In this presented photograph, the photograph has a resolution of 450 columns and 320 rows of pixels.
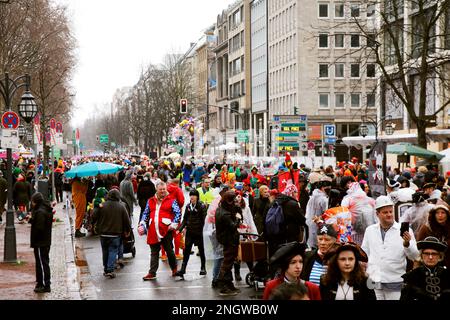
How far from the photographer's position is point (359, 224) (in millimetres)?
12352

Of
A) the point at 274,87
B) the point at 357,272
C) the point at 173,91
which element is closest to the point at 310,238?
the point at 357,272

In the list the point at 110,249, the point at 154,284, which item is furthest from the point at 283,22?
the point at 154,284

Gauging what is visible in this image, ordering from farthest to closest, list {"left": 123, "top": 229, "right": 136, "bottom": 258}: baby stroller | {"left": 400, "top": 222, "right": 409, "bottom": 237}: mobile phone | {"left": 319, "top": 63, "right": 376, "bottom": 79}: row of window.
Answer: {"left": 319, "top": 63, "right": 376, "bottom": 79}: row of window, {"left": 123, "top": 229, "right": 136, "bottom": 258}: baby stroller, {"left": 400, "top": 222, "right": 409, "bottom": 237}: mobile phone

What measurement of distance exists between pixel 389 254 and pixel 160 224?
7.32 meters

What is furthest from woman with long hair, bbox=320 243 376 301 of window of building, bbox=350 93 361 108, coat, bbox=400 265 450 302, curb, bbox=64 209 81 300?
window of building, bbox=350 93 361 108

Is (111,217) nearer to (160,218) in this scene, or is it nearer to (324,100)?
(160,218)

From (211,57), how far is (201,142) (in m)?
32.2

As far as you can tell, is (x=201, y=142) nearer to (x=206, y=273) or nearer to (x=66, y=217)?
(x=66, y=217)

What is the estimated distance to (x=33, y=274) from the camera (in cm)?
1648

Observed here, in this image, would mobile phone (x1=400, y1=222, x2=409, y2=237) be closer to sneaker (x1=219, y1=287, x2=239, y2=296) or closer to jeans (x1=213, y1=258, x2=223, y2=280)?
sneaker (x1=219, y1=287, x2=239, y2=296)

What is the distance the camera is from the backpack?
13.1 m

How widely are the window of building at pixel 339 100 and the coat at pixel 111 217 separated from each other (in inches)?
2800

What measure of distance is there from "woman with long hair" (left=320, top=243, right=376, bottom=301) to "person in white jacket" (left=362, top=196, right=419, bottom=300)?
191 cm

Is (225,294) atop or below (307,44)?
below
